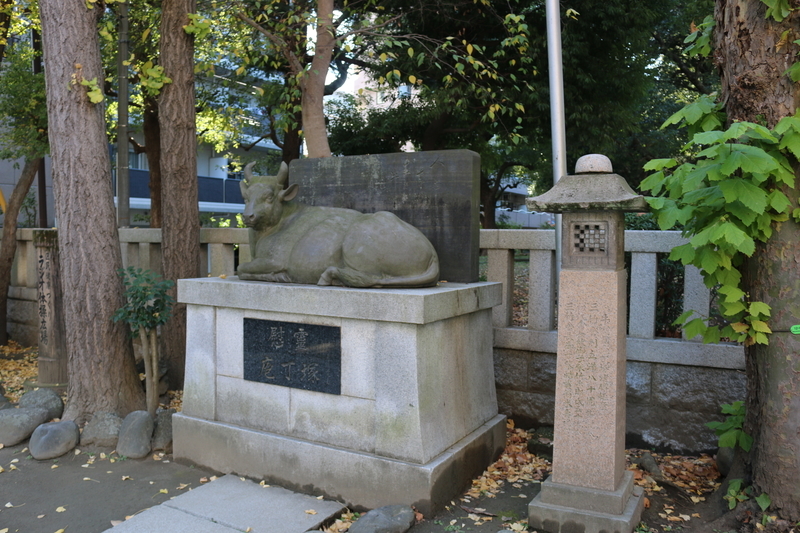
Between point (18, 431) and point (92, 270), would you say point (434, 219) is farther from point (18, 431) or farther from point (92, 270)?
point (18, 431)

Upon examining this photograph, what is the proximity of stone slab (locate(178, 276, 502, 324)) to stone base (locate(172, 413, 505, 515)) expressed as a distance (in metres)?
1.14

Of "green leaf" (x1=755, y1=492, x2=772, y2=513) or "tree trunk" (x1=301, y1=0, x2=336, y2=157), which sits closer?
"green leaf" (x1=755, y1=492, x2=772, y2=513)

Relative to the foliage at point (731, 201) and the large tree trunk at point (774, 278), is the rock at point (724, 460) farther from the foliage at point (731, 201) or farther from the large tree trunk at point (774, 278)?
the foliage at point (731, 201)

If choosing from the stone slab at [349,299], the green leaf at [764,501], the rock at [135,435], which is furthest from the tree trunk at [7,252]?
the green leaf at [764,501]

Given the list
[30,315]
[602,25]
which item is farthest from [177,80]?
[602,25]

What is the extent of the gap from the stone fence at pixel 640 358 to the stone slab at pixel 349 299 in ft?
2.23

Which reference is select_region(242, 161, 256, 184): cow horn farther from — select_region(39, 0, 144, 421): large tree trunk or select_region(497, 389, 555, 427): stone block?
select_region(497, 389, 555, 427): stone block

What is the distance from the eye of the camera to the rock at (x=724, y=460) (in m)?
5.31

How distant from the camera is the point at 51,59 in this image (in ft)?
22.0

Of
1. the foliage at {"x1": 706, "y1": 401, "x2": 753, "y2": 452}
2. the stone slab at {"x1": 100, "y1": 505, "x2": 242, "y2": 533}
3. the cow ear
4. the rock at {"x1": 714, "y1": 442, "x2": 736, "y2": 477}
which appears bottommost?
the stone slab at {"x1": 100, "y1": 505, "x2": 242, "y2": 533}

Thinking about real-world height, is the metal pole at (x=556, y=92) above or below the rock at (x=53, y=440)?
above

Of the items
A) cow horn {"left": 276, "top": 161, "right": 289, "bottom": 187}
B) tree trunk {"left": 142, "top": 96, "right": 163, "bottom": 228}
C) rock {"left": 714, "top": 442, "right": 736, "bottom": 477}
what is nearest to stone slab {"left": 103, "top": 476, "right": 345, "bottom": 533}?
cow horn {"left": 276, "top": 161, "right": 289, "bottom": 187}

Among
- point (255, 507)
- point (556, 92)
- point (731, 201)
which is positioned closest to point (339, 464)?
point (255, 507)

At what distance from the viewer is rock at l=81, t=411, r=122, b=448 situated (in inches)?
250
